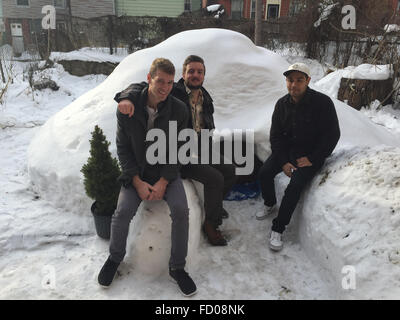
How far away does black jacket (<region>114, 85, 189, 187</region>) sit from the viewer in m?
2.37

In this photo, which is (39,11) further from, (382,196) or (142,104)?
(382,196)

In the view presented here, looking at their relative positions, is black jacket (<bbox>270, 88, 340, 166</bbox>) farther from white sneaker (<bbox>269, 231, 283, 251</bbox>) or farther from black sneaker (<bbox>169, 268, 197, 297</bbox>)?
black sneaker (<bbox>169, 268, 197, 297</bbox>)

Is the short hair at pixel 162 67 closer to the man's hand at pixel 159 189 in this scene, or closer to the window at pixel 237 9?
the man's hand at pixel 159 189

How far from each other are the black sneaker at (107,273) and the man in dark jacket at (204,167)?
90 centimetres

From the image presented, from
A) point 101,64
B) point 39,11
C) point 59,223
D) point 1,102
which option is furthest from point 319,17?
point 39,11

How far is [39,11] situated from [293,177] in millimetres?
19625

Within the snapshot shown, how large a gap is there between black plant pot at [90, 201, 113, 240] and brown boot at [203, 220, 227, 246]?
34.0 inches

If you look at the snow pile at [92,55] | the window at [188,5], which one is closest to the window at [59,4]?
the window at [188,5]

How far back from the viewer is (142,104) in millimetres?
2375

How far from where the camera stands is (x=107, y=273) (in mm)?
2318

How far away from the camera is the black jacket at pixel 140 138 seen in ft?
7.76

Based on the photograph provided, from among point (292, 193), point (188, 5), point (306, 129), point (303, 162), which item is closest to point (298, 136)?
point (306, 129)

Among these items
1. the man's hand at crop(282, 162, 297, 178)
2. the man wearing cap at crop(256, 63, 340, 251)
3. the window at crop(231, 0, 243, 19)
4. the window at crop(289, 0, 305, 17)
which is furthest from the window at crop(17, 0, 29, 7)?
the man's hand at crop(282, 162, 297, 178)

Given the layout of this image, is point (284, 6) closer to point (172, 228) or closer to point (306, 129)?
point (306, 129)
